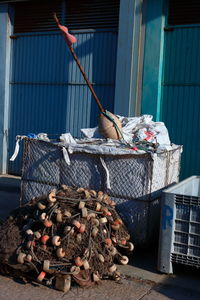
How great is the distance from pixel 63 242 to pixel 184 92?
16.0 ft

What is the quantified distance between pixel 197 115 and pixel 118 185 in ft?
10.6

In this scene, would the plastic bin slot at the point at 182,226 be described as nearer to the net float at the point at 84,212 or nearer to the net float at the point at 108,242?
the net float at the point at 108,242

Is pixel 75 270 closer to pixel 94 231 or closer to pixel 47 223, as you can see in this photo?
pixel 94 231

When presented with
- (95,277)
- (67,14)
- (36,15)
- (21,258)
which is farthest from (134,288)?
(36,15)

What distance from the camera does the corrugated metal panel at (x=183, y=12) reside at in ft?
28.0

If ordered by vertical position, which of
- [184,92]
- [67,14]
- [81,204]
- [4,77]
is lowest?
[81,204]

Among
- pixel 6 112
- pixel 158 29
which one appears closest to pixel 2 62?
pixel 6 112

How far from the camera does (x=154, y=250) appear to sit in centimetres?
622

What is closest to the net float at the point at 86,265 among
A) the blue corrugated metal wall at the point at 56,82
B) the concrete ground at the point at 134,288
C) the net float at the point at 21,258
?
the concrete ground at the point at 134,288

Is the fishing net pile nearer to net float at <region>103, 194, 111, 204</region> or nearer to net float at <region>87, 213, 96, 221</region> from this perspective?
net float at <region>87, 213, 96, 221</region>

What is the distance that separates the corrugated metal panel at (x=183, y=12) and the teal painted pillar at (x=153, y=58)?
0.21m

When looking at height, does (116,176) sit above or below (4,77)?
below

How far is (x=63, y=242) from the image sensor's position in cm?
484

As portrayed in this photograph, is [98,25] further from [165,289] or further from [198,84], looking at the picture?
[165,289]
